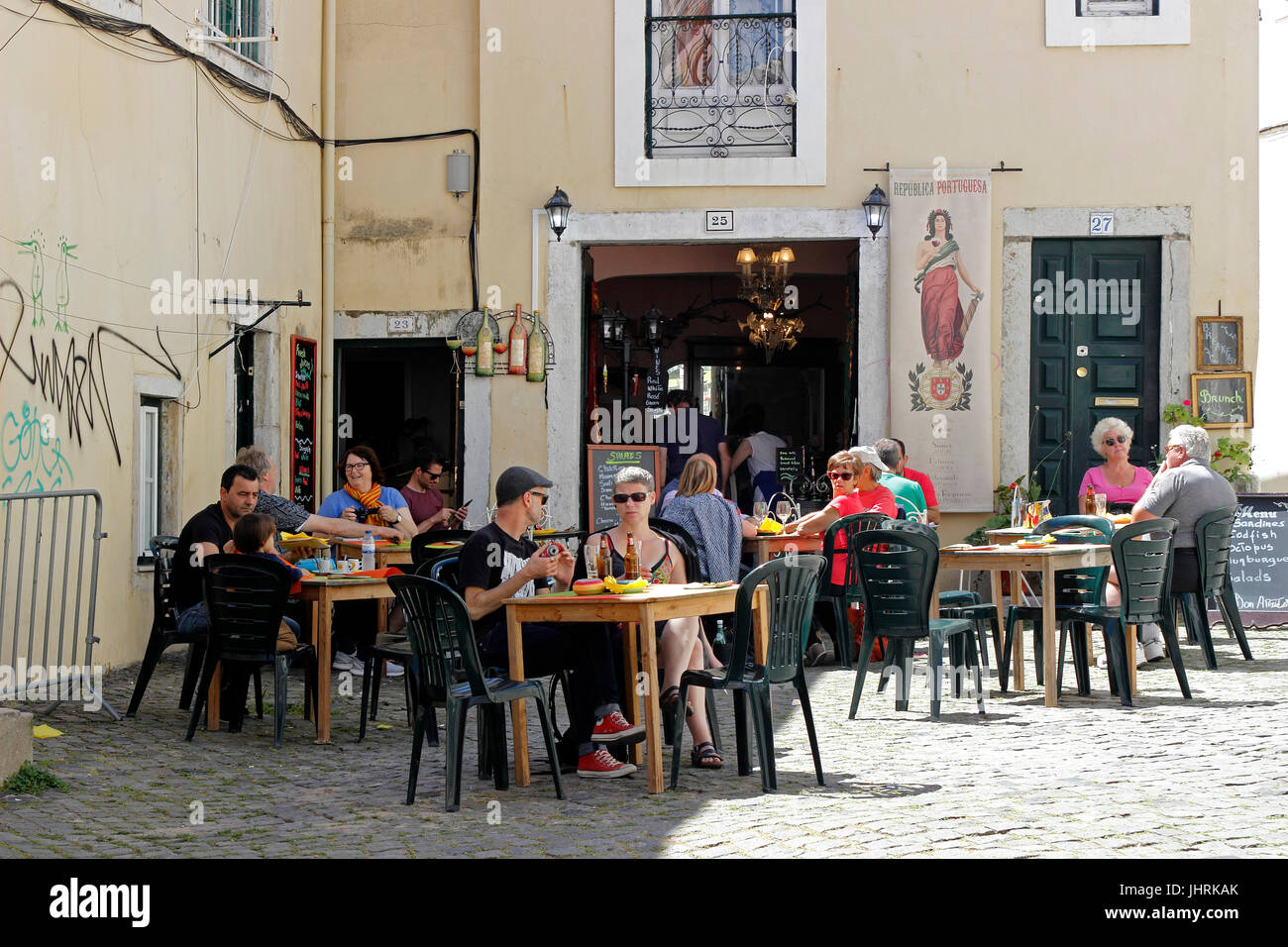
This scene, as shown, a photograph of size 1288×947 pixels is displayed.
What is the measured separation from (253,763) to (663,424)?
9.82 meters

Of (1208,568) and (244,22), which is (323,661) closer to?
(1208,568)

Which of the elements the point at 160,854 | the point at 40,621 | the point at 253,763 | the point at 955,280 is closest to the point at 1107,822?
the point at 160,854

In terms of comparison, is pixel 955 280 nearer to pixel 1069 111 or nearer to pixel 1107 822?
pixel 1069 111

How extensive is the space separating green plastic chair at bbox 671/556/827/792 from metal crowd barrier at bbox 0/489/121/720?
346cm

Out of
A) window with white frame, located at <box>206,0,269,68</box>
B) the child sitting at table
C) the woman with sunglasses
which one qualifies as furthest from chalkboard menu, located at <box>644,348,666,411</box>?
the woman with sunglasses

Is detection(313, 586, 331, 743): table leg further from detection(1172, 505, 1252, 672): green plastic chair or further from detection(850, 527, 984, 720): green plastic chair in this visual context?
detection(1172, 505, 1252, 672): green plastic chair

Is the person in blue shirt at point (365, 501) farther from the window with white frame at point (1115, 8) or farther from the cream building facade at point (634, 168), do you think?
the window with white frame at point (1115, 8)

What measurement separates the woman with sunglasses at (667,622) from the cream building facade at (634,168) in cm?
568

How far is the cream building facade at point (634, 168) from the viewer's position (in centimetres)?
1270

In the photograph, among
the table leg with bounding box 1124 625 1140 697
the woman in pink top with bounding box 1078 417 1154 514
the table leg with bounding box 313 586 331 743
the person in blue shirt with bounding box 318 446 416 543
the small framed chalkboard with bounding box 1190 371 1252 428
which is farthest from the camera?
the small framed chalkboard with bounding box 1190 371 1252 428

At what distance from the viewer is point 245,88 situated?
12.0m

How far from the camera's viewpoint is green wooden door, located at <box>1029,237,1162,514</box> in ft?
42.0

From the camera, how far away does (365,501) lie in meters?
10.5

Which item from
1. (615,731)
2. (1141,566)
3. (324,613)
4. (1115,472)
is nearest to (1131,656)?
(1141,566)
